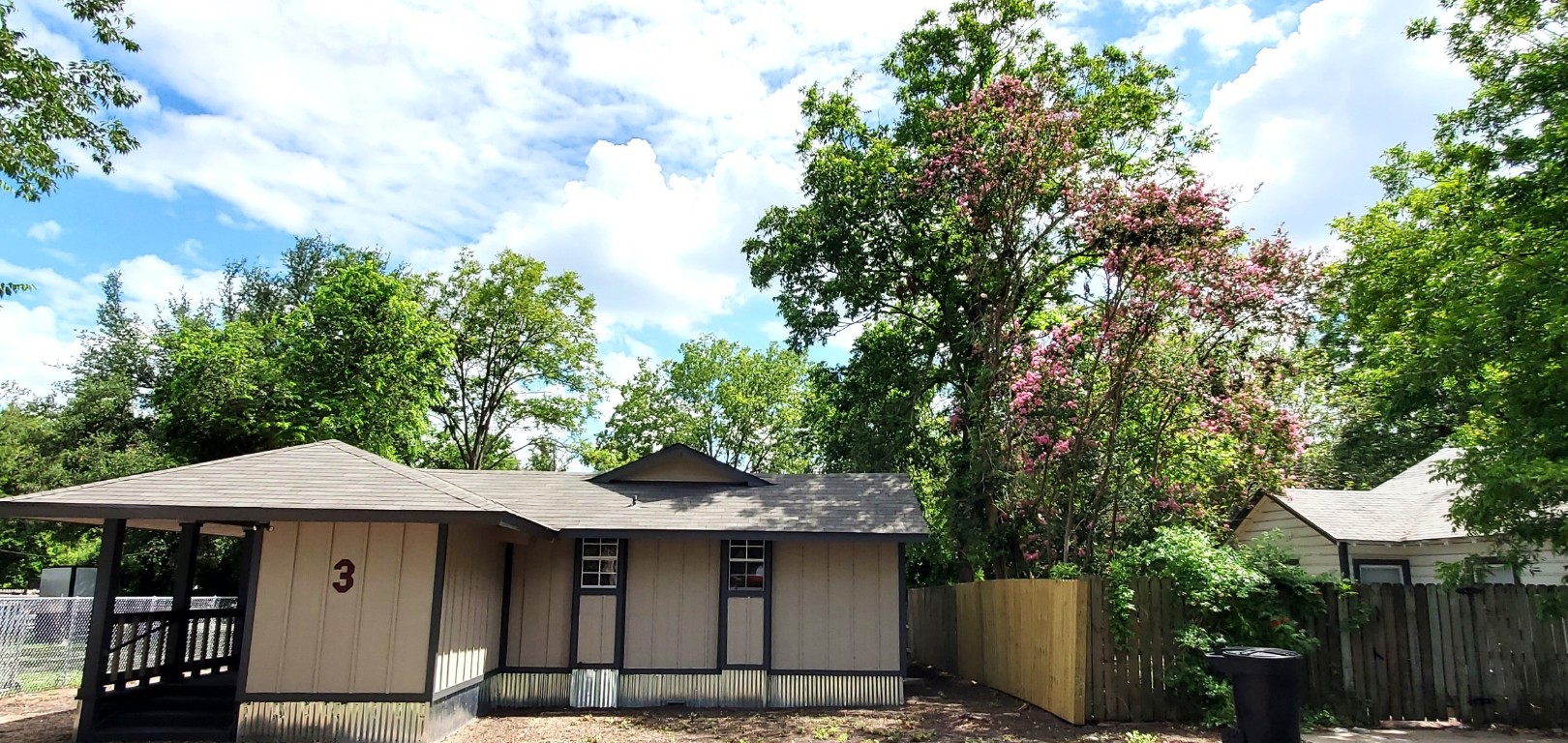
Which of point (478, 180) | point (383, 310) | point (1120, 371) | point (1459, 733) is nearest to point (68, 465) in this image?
point (383, 310)

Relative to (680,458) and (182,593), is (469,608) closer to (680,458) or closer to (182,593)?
(182,593)

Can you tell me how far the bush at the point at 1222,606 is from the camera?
366 inches

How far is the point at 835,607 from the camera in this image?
11.8 m

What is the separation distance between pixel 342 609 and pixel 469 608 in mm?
1496

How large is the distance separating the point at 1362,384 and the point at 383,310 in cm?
2540

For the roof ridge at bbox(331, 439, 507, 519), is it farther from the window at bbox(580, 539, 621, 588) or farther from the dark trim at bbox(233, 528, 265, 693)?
the window at bbox(580, 539, 621, 588)

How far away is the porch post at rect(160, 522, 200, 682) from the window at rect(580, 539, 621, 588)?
4702 mm

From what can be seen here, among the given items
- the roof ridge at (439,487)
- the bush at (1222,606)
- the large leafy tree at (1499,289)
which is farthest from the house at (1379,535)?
the roof ridge at (439,487)

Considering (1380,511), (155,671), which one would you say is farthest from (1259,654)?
(155,671)

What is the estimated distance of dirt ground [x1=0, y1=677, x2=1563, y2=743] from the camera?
9039mm

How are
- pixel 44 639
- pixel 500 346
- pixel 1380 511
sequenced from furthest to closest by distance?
pixel 500 346 → pixel 1380 511 → pixel 44 639

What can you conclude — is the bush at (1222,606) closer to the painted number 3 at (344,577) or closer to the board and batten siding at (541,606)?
the board and batten siding at (541,606)

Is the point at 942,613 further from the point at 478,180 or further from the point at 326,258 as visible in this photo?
the point at 326,258

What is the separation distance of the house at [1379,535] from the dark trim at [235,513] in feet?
43.1
